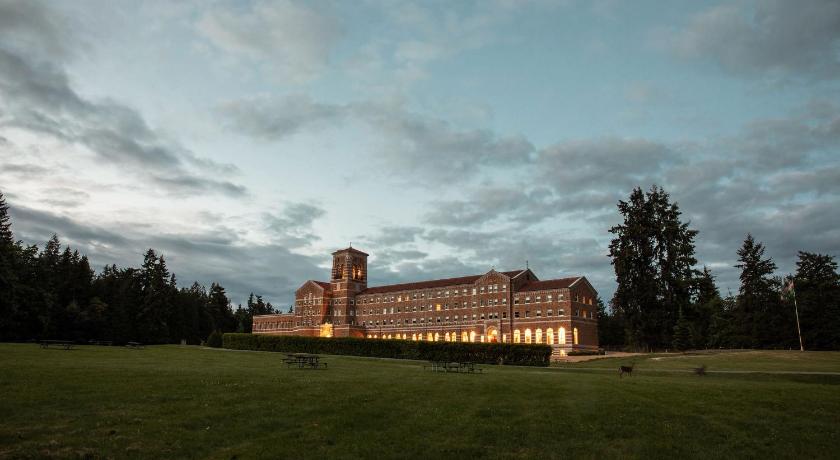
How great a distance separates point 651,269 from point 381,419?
65008 mm

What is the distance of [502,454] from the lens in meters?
14.2

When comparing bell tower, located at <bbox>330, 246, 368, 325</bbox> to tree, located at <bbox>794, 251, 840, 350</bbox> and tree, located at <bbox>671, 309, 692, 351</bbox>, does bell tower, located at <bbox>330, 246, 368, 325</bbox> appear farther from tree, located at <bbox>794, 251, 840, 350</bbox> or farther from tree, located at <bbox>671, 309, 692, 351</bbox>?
tree, located at <bbox>794, 251, 840, 350</bbox>

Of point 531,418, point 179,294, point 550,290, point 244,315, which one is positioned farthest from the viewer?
point 244,315

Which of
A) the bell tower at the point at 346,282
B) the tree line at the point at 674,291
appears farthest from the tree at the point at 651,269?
the bell tower at the point at 346,282

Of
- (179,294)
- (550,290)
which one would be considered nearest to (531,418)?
(550,290)

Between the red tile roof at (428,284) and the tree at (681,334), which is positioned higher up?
the red tile roof at (428,284)

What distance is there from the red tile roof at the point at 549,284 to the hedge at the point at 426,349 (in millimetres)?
45512

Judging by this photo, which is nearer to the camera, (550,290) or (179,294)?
(550,290)

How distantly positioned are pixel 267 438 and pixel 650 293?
2596 inches

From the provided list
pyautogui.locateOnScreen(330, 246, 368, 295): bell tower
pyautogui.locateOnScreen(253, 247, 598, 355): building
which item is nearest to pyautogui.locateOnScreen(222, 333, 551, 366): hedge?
pyautogui.locateOnScreen(253, 247, 598, 355): building

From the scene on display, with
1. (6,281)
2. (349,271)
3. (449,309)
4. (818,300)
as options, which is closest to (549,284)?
(449,309)

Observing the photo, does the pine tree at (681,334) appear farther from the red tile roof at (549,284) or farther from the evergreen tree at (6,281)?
the evergreen tree at (6,281)

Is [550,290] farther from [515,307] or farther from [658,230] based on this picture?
[658,230]

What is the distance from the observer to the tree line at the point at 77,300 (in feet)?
235
